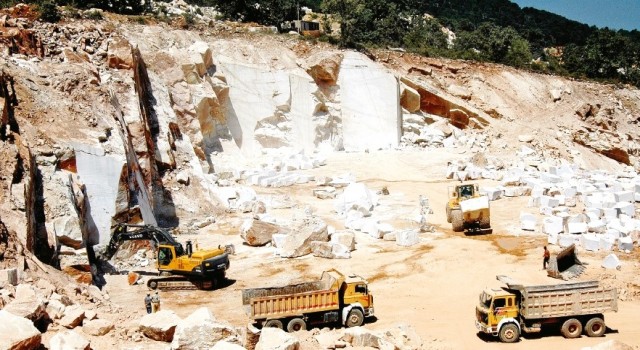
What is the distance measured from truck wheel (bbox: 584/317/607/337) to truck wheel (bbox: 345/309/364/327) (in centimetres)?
450

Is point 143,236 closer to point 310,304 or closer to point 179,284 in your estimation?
point 179,284

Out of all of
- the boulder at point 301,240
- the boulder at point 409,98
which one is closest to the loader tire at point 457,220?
the boulder at point 301,240

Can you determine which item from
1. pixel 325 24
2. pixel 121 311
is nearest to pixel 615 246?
pixel 121 311

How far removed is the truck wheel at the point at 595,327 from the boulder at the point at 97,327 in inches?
357

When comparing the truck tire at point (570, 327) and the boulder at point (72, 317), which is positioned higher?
the boulder at point (72, 317)

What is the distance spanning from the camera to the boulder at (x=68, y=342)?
8.40 m

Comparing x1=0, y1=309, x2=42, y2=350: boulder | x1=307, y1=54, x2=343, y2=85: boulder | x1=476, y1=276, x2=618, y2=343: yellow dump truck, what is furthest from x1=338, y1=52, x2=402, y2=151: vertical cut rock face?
x1=0, y1=309, x2=42, y2=350: boulder

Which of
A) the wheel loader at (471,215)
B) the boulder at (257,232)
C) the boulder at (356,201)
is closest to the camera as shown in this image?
the boulder at (257,232)

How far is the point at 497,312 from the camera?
12117 millimetres

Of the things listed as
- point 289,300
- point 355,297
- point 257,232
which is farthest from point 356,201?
point 289,300

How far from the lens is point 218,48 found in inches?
1502

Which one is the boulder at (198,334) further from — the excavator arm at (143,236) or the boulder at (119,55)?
the boulder at (119,55)

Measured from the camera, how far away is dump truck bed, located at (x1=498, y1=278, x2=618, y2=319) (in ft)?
39.9

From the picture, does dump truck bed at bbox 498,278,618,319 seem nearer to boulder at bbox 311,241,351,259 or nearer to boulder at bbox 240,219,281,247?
boulder at bbox 311,241,351,259
